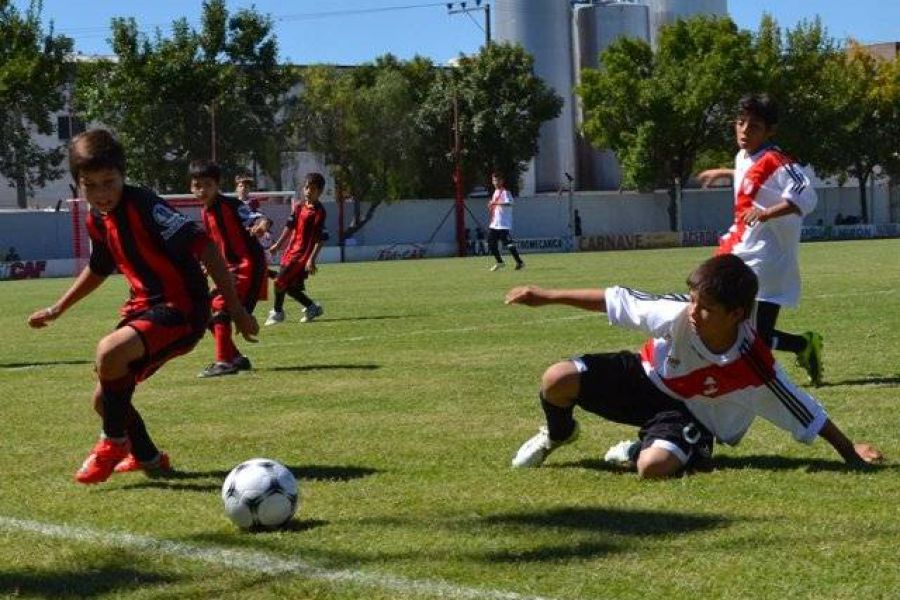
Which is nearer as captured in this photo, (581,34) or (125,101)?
(125,101)

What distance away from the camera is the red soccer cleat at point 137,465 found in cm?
681

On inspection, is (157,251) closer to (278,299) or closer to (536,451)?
(536,451)

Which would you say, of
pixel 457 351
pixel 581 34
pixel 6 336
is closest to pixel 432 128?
pixel 581 34

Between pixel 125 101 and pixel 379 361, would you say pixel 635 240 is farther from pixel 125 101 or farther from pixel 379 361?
pixel 379 361

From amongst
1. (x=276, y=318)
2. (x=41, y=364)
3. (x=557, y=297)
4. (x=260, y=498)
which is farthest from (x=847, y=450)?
(x=276, y=318)

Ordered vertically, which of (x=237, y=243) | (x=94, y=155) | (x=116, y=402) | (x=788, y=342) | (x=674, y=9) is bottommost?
(x=788, y=342)

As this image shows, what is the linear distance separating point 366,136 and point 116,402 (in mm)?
46647

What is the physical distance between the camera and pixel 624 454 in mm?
6496

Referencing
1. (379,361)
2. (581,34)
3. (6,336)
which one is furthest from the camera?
(581,34)

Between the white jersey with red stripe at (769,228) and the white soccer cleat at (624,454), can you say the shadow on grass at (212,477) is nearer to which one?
the white soccer cleat at (624,454)

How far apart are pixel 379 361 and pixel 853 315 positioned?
542cm

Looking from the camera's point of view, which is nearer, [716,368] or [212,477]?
[716,368]

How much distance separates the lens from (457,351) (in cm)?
1248

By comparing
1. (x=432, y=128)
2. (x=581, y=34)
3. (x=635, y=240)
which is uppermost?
(x=581, y=34)
